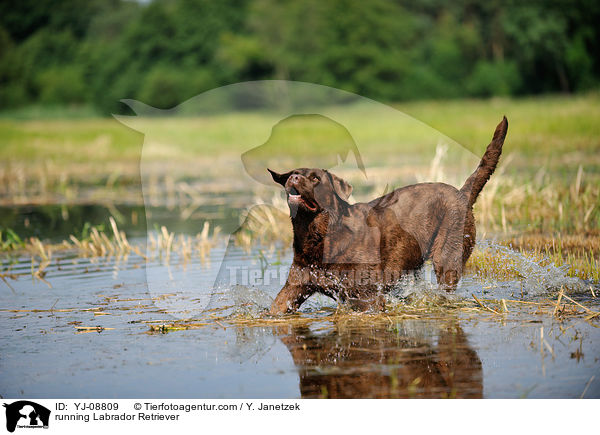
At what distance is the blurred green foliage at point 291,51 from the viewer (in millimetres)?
42750

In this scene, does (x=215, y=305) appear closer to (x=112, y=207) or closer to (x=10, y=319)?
(x=10, y=319)

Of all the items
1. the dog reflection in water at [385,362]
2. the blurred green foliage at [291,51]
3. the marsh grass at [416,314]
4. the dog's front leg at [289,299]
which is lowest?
the dog reflection in water at [385,362]

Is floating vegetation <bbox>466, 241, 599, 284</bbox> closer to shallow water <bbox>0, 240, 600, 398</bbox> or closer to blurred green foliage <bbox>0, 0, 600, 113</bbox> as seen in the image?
shallow water <bbox>0, 240, 600, 398</bbox>

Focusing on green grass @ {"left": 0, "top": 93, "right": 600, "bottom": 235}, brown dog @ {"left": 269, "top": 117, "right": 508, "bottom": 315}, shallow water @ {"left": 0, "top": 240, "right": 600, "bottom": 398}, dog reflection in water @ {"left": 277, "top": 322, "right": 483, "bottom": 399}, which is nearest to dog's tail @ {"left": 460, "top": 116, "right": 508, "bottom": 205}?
brown dog @ {"left": 269, "top": 117, "right": 508, "bottom": 315}

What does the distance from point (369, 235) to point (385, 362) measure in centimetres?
148

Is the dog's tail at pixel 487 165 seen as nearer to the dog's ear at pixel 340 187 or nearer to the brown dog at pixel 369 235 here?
the brown dog at pixel 369 235

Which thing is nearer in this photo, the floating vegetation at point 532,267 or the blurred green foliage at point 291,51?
the floating vegetation at point 532,267

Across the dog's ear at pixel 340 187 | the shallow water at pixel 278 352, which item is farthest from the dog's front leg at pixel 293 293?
the dog's ear at pixel 340 187

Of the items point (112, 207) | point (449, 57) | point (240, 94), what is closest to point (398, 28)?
point (449, 57)

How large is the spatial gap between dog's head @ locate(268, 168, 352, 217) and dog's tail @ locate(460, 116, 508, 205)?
1.23 m

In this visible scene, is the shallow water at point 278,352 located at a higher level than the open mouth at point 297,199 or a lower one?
lower
